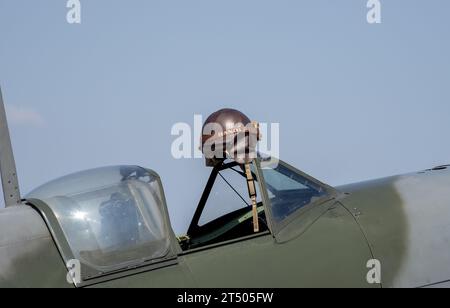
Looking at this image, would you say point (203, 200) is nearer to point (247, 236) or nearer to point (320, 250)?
point (247, 236)

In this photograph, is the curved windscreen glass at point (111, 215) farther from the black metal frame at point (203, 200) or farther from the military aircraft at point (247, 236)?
the black metal frame at point (203, 200)

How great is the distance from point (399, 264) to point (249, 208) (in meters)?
1.62

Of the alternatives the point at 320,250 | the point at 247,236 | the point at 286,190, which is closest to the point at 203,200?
the point at 286,190

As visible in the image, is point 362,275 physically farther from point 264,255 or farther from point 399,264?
point 264,255

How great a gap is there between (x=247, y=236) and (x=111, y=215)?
3.25ft

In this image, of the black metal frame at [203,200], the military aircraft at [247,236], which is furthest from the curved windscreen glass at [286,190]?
the black metal frame at [203,200]

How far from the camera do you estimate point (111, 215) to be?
5074 mm

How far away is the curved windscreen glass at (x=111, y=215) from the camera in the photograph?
193 inches

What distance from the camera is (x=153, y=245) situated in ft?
16.5

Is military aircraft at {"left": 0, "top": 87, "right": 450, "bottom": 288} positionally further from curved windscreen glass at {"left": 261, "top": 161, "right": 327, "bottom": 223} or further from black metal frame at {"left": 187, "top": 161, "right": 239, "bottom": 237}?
black metal frame at {"left": 187, "top": 161, "right": 239, "bottom": 237}

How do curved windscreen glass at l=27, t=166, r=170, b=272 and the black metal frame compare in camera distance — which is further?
the black metal frame

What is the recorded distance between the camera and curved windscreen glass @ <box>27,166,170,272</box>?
489cm

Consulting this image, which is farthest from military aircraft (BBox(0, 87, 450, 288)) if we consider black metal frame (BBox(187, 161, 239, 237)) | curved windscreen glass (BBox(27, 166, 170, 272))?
black metal frame (BBox(187, 161, 239, 237))
